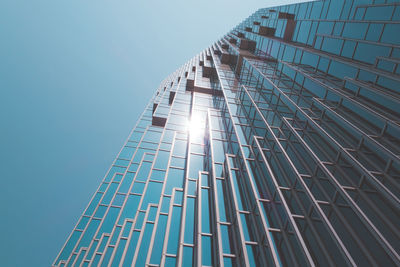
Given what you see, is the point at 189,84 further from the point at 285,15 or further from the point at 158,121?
the point at 285,15

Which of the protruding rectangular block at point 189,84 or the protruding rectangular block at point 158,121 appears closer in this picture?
the protruding rectangular block at point 158,121

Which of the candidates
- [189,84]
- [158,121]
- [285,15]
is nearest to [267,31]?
[285,15]

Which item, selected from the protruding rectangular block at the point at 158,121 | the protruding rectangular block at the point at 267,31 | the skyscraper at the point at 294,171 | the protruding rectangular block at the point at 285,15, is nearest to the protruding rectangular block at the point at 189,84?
the protruding rectangular block at the point at 158,121

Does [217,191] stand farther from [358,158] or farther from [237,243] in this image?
[358,158]

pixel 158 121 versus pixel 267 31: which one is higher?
pixel 267 31

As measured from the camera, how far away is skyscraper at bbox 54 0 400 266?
768 cm

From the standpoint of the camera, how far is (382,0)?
48.2 feet

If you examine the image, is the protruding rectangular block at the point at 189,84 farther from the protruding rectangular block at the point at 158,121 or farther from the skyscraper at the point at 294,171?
the skyscraper at the point at 294,171

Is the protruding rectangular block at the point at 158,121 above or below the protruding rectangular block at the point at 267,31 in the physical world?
below

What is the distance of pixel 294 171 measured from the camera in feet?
32.7

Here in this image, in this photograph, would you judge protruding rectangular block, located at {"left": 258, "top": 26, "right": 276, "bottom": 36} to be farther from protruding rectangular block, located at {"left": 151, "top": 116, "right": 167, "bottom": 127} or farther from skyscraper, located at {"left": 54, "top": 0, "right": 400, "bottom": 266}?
protruding rectangular block, located at {"left": 151, "top": 116, "right": 167, "bottom": 127}

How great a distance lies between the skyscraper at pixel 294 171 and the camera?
768 cm

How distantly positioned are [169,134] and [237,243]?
637 inches

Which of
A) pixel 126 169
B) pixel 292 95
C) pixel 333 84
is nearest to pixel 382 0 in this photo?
pixel 333 84
